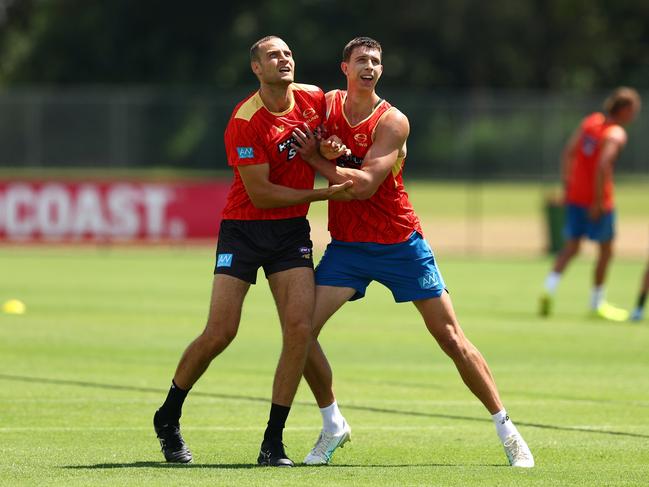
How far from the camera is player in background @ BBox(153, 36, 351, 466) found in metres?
8.40

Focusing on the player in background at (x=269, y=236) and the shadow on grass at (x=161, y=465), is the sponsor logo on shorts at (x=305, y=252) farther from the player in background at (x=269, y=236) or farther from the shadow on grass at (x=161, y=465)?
the shadow on grass at (x=161, y=465)

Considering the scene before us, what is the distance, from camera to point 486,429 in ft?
32.7

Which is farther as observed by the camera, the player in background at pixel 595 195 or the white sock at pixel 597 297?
the white sock at pixel 597 297

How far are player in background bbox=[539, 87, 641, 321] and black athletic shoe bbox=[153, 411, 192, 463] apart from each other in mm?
9513

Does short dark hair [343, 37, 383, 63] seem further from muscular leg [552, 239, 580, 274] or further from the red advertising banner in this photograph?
the red advertising banner

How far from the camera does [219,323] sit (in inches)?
334

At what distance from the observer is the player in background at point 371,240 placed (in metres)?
8.39

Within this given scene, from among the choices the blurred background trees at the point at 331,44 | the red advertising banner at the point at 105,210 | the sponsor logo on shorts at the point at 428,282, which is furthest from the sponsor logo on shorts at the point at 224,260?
the blurred background trees at the point at 331,44

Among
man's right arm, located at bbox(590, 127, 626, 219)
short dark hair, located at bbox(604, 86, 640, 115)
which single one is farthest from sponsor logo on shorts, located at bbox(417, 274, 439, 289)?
short dark hair, located at bbox(604, 86, 640, 115)

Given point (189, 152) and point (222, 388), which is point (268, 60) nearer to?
point (222, 388)

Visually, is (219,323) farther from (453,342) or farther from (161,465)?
(453,342)

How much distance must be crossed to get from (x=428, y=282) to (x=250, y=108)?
1.46 meters

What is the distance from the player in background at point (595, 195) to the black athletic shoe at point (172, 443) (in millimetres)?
9513

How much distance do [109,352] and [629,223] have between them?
93.9 feet
